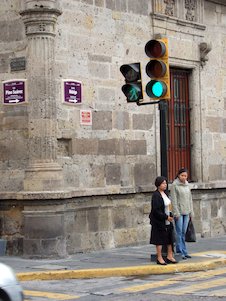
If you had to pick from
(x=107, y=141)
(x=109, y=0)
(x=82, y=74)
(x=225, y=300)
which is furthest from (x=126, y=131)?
(x=225, y=300)

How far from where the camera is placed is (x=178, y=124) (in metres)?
18.0

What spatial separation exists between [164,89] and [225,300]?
14.6ft

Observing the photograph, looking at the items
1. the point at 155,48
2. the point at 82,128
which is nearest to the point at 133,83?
the point at 155,48

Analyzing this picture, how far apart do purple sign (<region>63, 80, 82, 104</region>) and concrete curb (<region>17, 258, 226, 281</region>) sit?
12.8 ft

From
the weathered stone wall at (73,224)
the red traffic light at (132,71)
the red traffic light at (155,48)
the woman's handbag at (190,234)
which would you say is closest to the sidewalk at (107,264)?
the weathered stone wall at (73,224)

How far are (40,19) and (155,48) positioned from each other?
8.20 ft

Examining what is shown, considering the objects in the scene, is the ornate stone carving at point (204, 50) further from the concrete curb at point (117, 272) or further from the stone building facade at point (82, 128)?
the concrete curb at point (117, 272)

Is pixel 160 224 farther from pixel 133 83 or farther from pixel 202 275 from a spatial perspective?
pixel 133 83

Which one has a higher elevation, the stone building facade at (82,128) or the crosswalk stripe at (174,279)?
the stone building facade at (82,128)

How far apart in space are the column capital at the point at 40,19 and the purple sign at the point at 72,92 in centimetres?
113

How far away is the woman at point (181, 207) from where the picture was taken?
14.0 metres

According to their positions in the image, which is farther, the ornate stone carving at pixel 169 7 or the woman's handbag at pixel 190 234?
the ornate stone carving at pixel 169 7

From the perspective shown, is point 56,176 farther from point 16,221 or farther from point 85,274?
point 85,274

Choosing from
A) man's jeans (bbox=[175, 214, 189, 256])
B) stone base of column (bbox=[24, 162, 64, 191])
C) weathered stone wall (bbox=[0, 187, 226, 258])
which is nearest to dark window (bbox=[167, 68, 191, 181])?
weathered stone wall (bbox=[0, 187, 226, 258])
